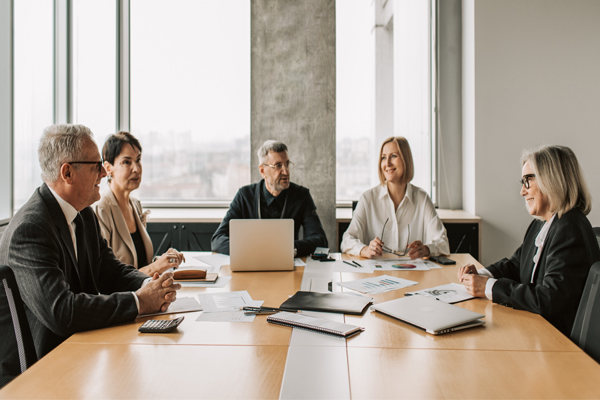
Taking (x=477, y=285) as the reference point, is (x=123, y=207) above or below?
above

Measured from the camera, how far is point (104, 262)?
2105 millimetres

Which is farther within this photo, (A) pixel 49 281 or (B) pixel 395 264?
(B) pixel 395 264

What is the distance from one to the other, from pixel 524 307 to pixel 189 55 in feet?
14.4

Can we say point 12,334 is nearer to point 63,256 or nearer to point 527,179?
point 63,256

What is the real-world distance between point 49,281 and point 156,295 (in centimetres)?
36

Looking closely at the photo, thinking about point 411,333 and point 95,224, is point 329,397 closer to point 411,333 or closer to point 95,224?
point 411,333

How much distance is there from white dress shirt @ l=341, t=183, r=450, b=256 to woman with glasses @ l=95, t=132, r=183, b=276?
1414mm

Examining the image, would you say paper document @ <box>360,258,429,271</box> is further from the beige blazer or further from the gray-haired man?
the beige blazer

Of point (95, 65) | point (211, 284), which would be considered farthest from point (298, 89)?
point (211, 284)

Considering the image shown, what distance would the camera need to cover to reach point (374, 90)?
Result: 4.97 m

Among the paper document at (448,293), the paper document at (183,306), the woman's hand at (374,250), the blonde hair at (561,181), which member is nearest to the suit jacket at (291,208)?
the woman's hand at (374,250)

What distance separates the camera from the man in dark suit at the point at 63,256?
1.47 m

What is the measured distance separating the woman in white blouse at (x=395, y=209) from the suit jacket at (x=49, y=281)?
1.85 metres

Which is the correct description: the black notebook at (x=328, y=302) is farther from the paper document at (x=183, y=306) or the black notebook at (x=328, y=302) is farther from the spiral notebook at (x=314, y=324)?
the paper document at (x=183, y=306)
